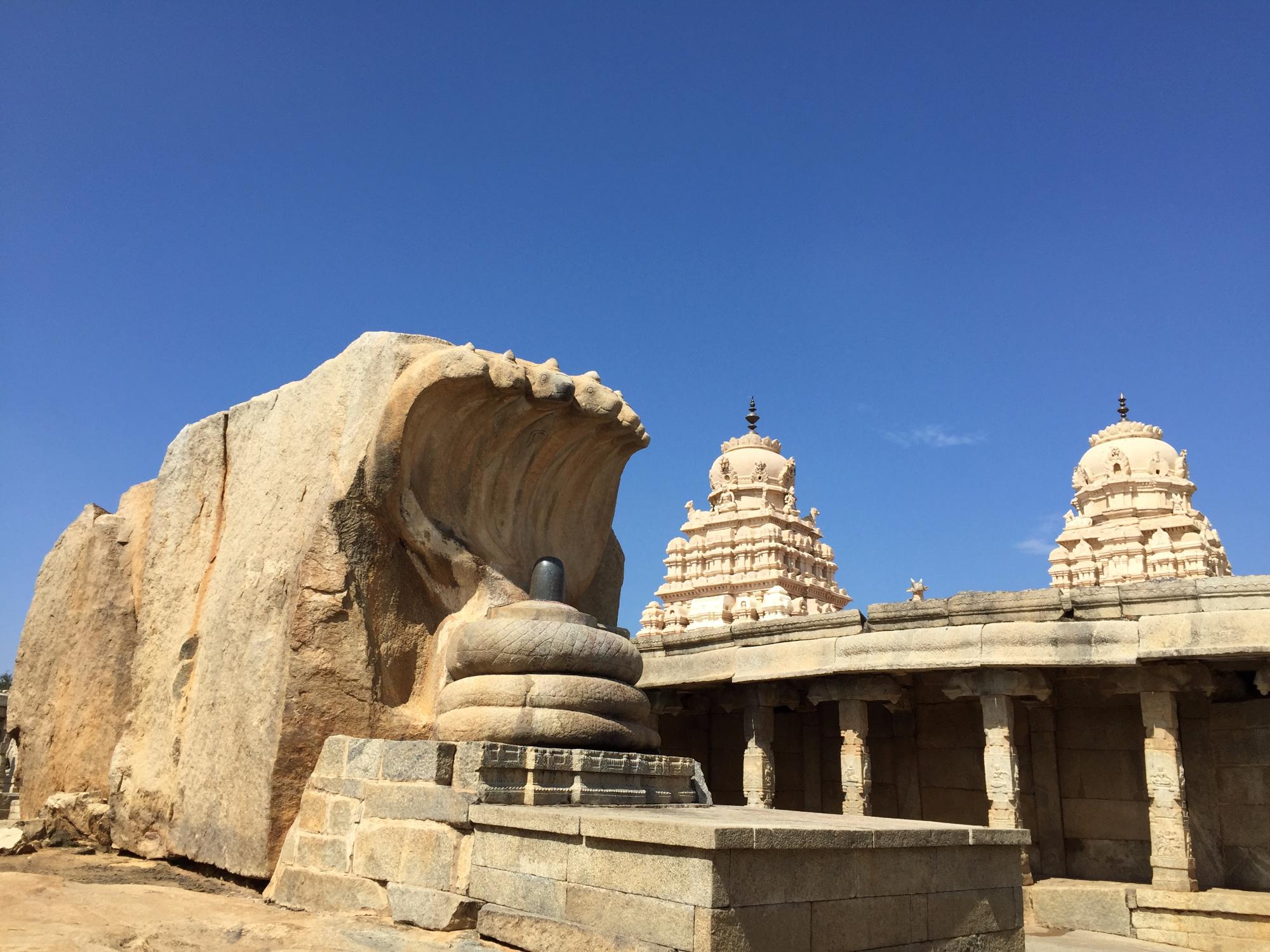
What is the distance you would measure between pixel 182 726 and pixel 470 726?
9.93 ft

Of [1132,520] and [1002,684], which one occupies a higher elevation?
[1132,520]

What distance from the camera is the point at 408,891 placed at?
612cm

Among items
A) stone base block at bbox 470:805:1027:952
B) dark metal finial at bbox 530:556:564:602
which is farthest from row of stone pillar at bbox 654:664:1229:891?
dark metal finial at bbox 530:556:564:602

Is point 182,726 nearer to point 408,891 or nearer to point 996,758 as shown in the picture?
point 408,891

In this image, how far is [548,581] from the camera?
806cm

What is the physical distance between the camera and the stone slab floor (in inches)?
218

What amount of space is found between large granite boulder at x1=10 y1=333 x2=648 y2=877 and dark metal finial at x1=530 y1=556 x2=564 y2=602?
427 mm

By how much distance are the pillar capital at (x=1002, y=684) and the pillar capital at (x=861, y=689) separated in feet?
2.47

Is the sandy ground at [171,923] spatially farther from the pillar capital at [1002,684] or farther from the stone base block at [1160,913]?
the stone base block at [1160,913]

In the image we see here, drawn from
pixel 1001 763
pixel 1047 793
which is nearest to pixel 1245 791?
pixel 1047 793

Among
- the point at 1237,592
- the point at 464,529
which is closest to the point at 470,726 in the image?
the point at 464,529

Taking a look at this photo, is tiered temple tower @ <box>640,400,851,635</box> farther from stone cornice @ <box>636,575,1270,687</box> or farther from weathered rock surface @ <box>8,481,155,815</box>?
weathered rock surface @ <box>8,481,155,815</box>

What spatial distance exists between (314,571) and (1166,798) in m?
7.82

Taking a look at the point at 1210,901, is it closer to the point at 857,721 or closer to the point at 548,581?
the point at 857,721
